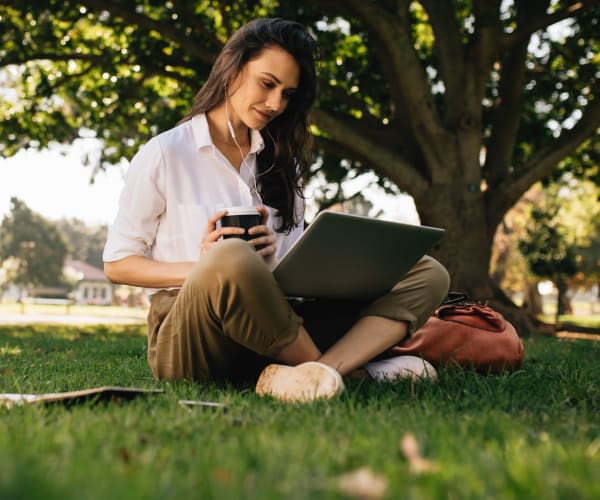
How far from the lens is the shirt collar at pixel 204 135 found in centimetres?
330

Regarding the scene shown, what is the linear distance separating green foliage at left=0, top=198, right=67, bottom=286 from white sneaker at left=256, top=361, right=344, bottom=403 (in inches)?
2679

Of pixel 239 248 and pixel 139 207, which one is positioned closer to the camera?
pixel 239 248

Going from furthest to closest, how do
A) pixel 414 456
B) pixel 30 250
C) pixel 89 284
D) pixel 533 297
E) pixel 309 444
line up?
1. pixel 89 284
2. pixel 30 250
3. pixel 533 297
4. pixel 309 444
5. pixel 414 456

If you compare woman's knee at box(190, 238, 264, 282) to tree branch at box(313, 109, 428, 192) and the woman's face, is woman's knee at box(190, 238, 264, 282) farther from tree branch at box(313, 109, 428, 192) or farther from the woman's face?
tree branch at box(313, 109, 428, 192)

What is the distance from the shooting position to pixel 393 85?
994 cm

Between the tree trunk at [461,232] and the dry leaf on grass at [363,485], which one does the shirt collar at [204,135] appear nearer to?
the dry leaf on grass at [363,485]

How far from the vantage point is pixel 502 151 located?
10.1 metres

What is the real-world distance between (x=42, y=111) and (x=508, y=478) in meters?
13.0

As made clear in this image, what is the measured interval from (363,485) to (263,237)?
159 centimetres

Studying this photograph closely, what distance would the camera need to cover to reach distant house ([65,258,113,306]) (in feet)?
285

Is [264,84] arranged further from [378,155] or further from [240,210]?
[378,155]

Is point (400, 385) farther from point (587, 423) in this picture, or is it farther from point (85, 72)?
point (85, 72)

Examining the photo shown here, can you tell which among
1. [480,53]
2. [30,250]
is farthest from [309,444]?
[30,250]

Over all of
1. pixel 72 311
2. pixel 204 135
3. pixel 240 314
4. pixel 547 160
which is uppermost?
pixel 547 160
